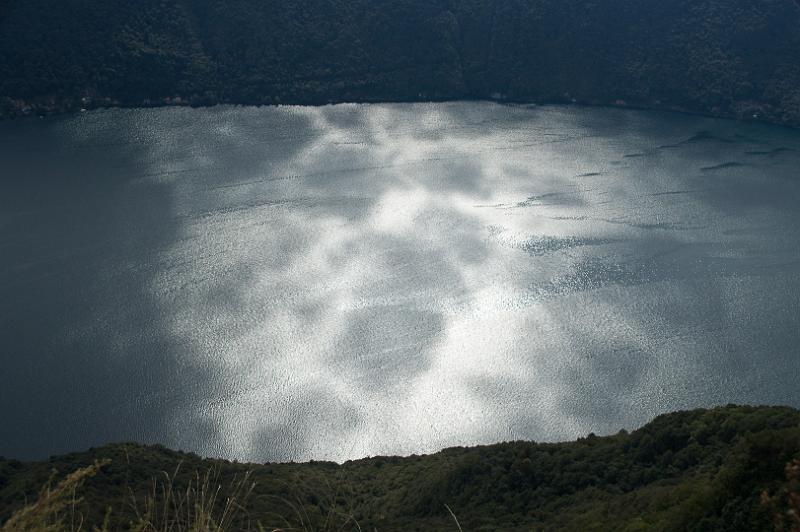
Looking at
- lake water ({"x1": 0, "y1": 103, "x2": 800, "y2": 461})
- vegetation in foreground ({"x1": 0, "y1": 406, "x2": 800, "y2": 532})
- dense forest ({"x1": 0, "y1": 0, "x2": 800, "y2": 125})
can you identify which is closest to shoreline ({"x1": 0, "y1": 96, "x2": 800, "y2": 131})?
dense forest ({"x1": 0, "y1": 0, "x2": 800, "y2": 125})

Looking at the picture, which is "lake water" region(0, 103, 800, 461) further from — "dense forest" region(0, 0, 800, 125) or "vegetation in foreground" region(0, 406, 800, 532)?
"dense forest" region(0, 0, 800, 125)

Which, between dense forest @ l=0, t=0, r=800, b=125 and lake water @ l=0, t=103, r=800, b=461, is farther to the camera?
dense forest @ l=0, t=0, r=800, b=125

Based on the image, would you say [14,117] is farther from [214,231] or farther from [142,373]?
[142,373]

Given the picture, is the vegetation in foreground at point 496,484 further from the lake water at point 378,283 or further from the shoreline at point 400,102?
Result: the shoreline at point 400,102

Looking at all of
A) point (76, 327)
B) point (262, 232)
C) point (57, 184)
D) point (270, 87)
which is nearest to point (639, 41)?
point (270, 87)

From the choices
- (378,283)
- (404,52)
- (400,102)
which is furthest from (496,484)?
(404,52)

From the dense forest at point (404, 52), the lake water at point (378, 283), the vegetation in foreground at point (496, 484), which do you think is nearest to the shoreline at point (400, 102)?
the dense forest at point (404, 52)
